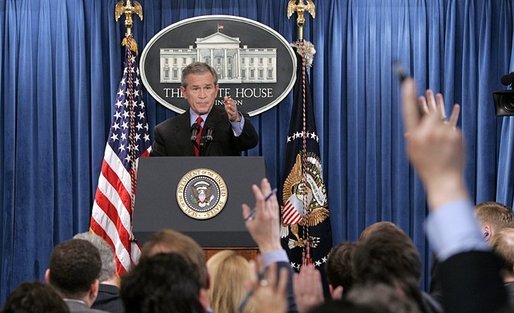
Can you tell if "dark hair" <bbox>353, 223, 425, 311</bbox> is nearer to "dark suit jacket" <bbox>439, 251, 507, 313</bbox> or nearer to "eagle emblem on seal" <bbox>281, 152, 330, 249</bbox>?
"dark suit jacket" <bbox>439, 251, 507, 313</bbox>

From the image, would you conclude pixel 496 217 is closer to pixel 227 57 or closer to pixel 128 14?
pixel 227 57

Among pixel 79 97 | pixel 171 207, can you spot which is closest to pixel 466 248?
pixel 171 207

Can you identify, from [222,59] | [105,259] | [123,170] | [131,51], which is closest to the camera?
[105,259]

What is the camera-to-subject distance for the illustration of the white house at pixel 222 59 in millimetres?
8430

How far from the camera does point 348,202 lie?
8430mm

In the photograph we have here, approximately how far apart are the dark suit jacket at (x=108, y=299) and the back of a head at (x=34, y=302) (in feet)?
4.87

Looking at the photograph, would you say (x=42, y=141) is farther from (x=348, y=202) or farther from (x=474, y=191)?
(x=474, y=191)

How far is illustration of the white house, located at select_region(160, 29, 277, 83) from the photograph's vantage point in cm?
843

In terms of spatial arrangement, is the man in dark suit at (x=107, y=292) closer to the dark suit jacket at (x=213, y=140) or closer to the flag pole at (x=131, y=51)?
the dark suit jacket at (x=213, y=140)

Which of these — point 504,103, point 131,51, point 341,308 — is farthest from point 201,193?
point 341,308

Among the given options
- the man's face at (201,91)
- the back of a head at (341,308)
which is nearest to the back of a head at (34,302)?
the back of a head at (341,308)

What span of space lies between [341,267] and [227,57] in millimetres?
5252

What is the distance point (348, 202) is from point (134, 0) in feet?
8.82

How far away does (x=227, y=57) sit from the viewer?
8.46m
